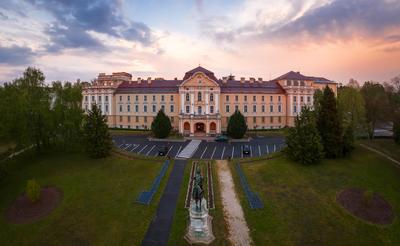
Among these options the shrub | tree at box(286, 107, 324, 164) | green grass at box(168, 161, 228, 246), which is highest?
tree at box(286, 107, 324, 164)

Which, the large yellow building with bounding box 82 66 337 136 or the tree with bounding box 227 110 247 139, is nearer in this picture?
the tree with bounding box 227 110 247 139

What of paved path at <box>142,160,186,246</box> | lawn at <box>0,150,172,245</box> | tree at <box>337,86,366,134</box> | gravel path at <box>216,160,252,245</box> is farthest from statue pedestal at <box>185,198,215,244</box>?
tree at <box>337,86,366,134</box>

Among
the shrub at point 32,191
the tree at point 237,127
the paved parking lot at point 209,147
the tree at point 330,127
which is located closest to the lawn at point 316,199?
the tree at point 330,127

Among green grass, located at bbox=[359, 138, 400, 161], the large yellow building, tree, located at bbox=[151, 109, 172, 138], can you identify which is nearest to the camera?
green grass, located at bbox=[359, 138, 400, 161]

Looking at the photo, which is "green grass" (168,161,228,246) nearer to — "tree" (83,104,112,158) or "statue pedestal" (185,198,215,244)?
"statue pedestal" (185,198,215,244)

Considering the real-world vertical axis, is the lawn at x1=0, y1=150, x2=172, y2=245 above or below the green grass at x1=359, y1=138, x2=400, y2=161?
below

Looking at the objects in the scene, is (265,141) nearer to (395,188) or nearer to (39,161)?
(395,188)
